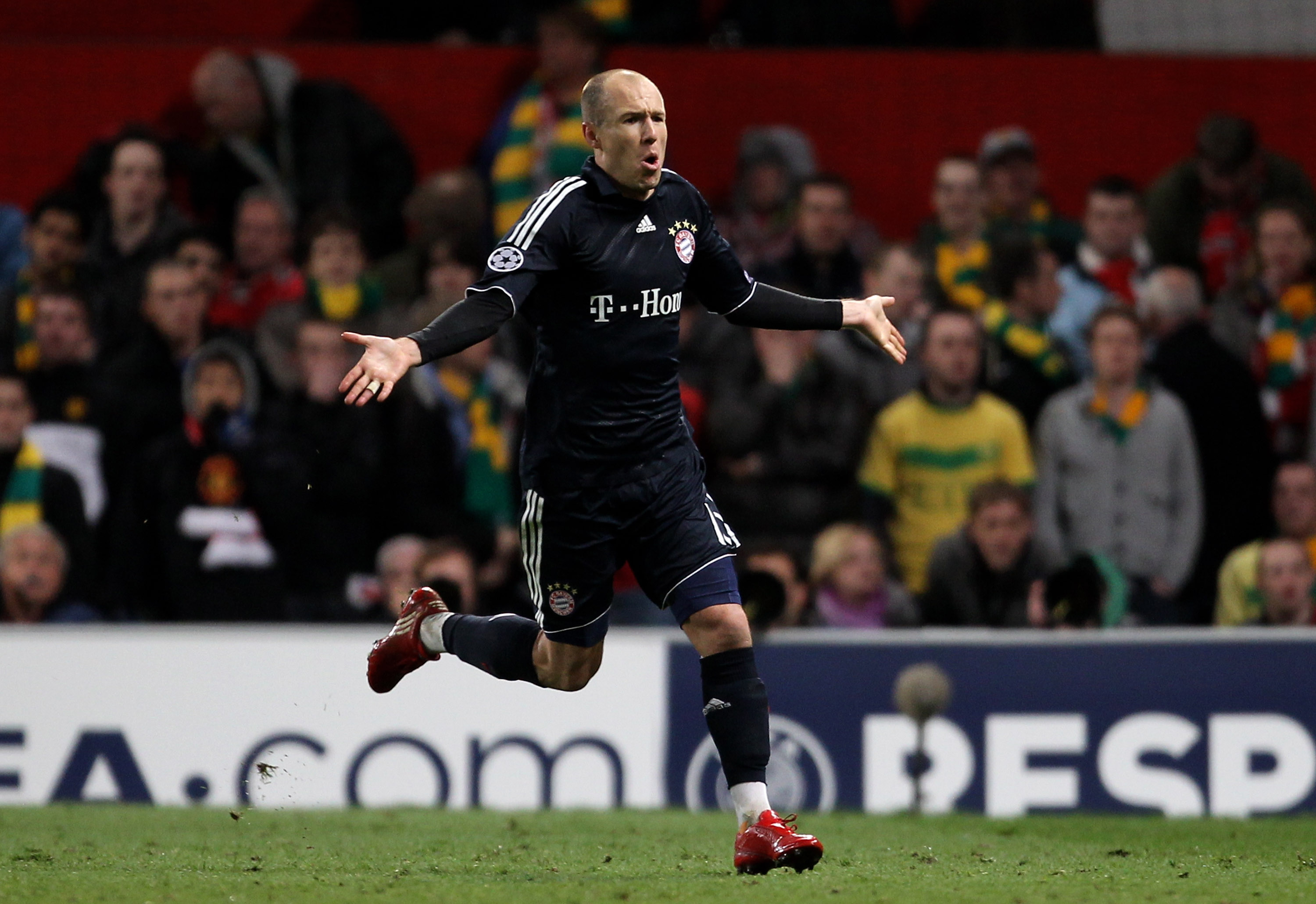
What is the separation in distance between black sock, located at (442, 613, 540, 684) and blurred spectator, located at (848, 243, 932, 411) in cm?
419

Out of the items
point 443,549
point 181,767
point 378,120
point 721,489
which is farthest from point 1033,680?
point 378,120

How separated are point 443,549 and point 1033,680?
2622 mm

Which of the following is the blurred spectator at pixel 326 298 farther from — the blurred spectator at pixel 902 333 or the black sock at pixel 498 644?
the black sock at pixel 498 644

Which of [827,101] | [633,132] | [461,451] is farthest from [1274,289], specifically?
[633,132]

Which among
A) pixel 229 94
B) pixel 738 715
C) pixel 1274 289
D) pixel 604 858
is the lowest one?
pixel 604 858

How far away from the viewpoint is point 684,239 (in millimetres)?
6070

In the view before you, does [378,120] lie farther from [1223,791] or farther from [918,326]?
[1223,791]

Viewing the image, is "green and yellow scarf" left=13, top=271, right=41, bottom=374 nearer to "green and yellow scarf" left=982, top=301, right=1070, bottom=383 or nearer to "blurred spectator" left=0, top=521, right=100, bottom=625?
"blurred spectator" left=0, top=521, right=100, bottom=625

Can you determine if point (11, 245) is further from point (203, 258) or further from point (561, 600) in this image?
point (561, 600)

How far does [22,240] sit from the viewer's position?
1121 cm

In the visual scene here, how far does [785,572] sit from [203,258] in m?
3.45

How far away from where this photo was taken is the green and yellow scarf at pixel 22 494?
951 cm

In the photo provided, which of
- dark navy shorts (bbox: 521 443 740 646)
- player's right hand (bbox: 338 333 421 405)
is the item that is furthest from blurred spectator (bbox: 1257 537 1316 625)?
player's right hand (bbox: 338 333 421 405)

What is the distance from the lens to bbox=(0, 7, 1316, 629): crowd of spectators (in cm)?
952
